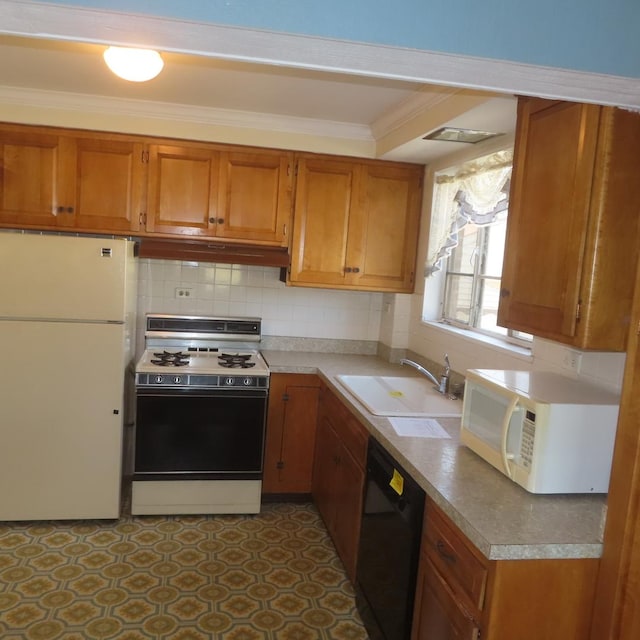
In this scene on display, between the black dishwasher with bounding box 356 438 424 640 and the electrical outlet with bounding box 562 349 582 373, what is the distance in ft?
2.44

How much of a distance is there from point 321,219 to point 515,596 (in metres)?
2.55

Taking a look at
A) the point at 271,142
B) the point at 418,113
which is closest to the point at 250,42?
the point at 418,113

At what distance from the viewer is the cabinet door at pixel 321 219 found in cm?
363

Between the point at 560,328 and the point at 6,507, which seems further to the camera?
the point at 6,507

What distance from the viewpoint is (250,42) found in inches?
46.6

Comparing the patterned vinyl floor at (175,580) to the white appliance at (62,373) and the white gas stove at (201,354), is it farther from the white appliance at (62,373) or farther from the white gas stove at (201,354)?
the white gas stove at (201,354)

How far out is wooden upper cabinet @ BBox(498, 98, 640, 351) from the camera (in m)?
1.72

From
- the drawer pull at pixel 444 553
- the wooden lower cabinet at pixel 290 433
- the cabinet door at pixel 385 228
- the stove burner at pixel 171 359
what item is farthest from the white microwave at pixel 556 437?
the stove burner at pixel 171 359

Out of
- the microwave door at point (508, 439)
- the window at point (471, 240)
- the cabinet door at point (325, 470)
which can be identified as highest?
the window at point (471, 240)

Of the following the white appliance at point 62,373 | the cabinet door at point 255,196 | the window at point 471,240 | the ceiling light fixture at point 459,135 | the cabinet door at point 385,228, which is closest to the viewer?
the ceiling light fixture at point 459,135

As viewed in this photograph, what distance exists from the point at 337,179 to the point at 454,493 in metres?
2.36

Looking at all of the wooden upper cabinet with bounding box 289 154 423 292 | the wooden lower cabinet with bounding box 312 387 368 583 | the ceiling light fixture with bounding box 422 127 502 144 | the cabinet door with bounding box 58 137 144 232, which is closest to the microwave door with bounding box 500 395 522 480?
the wooden lower cabinet with bounding box 312 387 368 583

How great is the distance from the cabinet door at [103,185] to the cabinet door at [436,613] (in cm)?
253

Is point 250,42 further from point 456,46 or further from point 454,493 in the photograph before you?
point 454,493
